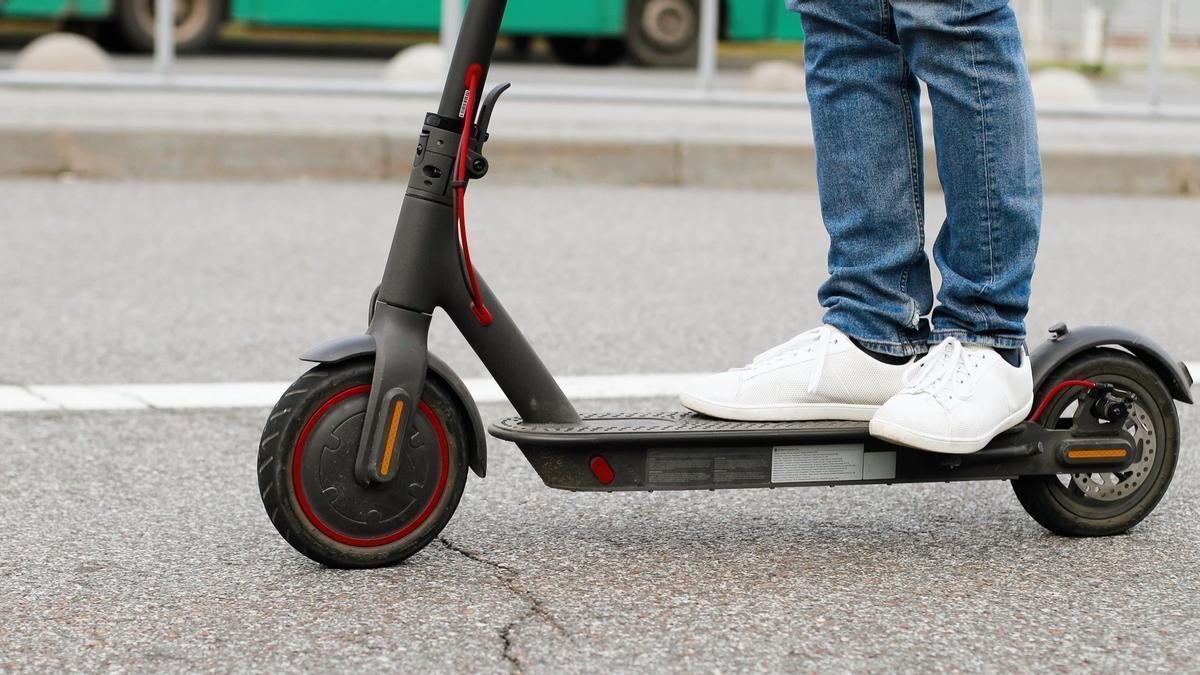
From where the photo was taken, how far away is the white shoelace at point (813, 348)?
8.82 ft

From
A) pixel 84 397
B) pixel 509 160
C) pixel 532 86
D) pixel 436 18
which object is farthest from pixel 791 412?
pixel 436 18

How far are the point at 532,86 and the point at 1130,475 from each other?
7.04 m

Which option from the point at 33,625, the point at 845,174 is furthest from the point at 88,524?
the point at 845,174

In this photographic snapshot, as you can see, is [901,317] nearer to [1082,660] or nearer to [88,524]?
[1082,660]

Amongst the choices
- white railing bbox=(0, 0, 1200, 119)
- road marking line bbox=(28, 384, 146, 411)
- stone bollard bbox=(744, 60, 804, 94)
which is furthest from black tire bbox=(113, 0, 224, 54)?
road marking line bbox=(28, 384, 146, 411)

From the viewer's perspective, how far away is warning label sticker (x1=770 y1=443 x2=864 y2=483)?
2660 mm

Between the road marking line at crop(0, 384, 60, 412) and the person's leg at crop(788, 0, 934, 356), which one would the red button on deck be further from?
the road marking line at crop(0, 384, 60, 412)

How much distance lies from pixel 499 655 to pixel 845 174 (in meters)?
1.00

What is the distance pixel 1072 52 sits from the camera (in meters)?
11.4

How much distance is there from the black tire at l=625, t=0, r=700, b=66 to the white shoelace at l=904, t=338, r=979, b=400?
460 inches

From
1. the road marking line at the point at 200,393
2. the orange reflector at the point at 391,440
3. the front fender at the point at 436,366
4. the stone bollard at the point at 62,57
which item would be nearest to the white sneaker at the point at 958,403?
the front fender at the point at 436,366

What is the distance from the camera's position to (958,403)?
2.61m

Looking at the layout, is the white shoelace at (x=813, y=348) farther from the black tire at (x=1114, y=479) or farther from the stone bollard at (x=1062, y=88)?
the stone bollard at (x=1062, y=88)

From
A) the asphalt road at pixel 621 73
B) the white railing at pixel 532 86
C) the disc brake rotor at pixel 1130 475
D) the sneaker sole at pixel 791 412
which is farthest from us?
the asphalt road at pixel 621 73
